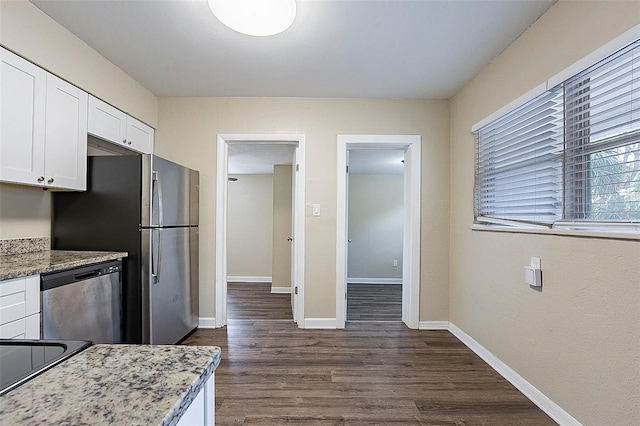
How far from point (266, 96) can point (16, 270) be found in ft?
8.04

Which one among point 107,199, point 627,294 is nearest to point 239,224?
point 107,199

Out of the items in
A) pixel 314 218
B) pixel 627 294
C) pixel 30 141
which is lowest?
pixel 627 294

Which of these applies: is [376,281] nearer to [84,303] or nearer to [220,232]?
[220,232]

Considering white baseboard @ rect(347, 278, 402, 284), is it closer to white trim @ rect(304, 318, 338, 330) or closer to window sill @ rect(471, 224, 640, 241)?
white trim @ rect(304, 318, 338, 330)

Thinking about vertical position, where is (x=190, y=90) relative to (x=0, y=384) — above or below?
above

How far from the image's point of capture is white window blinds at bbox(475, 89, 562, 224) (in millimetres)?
1922

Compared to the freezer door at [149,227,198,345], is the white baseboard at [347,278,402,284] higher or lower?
lower

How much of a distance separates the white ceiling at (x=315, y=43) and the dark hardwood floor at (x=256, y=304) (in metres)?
2.50

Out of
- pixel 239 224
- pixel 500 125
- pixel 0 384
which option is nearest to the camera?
pixel 0 384

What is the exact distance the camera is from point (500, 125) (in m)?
2.48

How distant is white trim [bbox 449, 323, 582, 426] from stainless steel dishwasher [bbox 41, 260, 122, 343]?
2766 mm

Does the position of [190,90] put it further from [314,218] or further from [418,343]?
[418,343]

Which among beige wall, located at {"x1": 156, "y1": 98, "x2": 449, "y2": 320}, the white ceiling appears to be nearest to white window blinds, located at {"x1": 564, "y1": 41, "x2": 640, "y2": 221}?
the white ceiling

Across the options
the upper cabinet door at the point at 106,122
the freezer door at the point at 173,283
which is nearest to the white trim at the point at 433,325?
the freezer door at the point at 173,283
